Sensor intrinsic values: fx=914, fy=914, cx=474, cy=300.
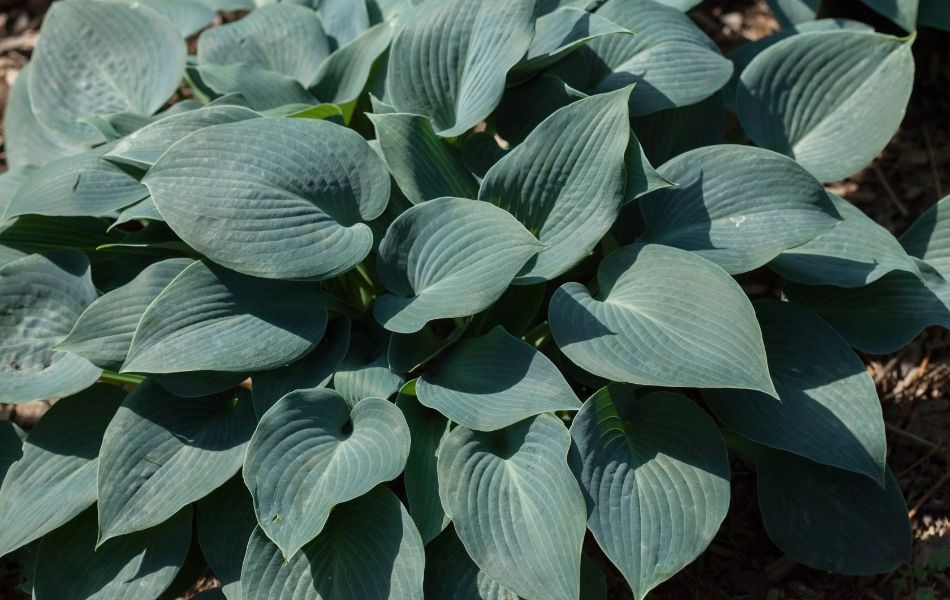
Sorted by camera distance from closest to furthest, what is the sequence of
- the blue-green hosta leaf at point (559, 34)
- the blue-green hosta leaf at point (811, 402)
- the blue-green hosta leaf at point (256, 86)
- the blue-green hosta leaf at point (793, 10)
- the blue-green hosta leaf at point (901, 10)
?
the blue-green hosta leaf at point (811, 402), the blue-green hosta leaf at point (559, 34), the blue-green hosta leaf at point (256, 86), the blue-green hosta leaf at point (901, 10), the blue-green hosta leaf at point (793, 10)

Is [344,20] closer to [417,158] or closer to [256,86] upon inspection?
[256,86]

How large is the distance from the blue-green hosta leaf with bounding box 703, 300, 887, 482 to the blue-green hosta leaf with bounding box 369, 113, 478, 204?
922 millimetres

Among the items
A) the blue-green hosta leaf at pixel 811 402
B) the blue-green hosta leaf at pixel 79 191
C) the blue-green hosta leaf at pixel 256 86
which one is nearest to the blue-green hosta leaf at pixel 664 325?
the blue-green hosta leaf at pixel 811 402

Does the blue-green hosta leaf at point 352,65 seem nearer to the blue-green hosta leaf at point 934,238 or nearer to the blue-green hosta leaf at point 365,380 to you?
the blue-green hosta leaf at point 365,380

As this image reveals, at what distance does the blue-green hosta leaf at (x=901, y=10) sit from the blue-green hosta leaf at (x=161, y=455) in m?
2.54

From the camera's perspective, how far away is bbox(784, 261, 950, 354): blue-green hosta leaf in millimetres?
2529

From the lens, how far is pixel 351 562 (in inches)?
90.2

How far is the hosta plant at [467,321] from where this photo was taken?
86.9 inches

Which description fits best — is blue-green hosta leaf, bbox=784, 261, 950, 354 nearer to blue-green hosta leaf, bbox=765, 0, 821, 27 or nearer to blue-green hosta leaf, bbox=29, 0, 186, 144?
blue-green hosta leaf, bbox=765, 0, 821, 27

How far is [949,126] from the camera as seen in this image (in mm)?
3621

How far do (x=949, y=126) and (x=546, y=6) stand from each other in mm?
1790

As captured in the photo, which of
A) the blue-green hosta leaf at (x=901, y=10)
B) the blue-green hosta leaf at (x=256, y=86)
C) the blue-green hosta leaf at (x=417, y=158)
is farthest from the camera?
the blue-green hosta leaf at (x=901, y=10)

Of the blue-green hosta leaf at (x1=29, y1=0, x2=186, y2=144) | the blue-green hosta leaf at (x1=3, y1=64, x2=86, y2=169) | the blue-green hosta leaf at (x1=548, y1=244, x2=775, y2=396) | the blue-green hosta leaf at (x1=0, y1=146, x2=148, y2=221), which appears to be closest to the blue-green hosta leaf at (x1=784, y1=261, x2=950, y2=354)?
the blue-green hosta leaf at (x1=548, y1=244, x2=775, y2=396)

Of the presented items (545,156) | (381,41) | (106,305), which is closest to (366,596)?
(106,305)
